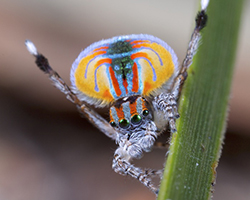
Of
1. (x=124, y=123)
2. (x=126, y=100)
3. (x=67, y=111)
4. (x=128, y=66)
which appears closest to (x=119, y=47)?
(x=128, y=66)

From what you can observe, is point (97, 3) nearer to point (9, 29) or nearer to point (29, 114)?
point (9, 29)

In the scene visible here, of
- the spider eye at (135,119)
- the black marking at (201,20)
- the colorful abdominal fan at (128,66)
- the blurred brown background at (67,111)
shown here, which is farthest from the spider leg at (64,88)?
the blurred brown background at (67,111)

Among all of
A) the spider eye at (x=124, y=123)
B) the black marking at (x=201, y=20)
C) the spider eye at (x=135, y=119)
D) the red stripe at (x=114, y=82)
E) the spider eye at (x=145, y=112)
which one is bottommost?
the spider eye at (x=124, y=123)

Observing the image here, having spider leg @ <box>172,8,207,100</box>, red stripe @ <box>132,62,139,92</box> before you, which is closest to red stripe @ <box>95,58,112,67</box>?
red stripe @ <box>132,62,139,92</box>

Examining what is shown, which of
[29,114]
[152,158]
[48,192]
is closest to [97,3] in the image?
[29,114]

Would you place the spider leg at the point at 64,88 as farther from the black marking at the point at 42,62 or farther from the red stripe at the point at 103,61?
the red stripe at the point at 103,61

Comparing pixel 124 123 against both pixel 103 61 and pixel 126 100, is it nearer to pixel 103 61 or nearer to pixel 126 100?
pixel 126 100

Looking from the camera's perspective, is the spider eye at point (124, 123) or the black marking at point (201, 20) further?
the spider eye at point (124, 123)
